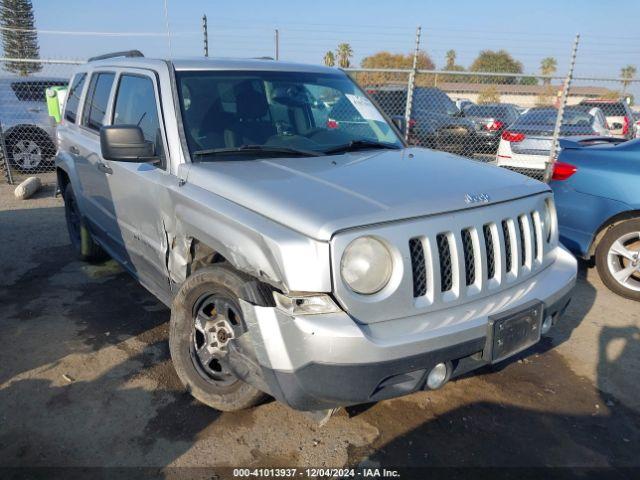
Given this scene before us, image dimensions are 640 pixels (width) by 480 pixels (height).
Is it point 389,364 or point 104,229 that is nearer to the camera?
point 389,364

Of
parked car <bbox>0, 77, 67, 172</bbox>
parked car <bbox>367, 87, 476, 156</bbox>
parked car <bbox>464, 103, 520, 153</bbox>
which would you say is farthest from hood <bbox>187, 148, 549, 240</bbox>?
parked car <bbox>464, 103, 520, 153</bbox>

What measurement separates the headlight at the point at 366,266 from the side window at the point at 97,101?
280 centimetres

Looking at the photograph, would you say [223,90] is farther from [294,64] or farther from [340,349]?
[340,349]

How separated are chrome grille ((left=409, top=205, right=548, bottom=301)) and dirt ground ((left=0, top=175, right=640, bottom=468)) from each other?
34.7 inches

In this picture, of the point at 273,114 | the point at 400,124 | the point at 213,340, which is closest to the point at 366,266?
the point at 213,340

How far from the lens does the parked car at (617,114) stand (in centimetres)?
1211

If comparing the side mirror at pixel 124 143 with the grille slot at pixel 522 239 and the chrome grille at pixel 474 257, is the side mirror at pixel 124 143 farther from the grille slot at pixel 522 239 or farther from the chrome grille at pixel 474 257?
the grille slot at pixel 522 239

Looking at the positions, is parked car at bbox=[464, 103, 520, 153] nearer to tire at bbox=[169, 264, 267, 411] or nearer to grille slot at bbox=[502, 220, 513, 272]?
grille slot at bbox=[502, 220, 513, 272]

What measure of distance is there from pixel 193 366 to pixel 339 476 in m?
1.03

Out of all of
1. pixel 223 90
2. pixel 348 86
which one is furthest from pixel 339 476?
pixel 348 86

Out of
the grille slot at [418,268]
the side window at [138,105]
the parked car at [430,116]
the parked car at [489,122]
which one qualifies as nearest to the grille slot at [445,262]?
the grille slot at [418,268]

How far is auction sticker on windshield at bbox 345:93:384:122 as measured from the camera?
3896mm

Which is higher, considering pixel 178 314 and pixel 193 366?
pixel 178 314

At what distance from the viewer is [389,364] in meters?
2.09
